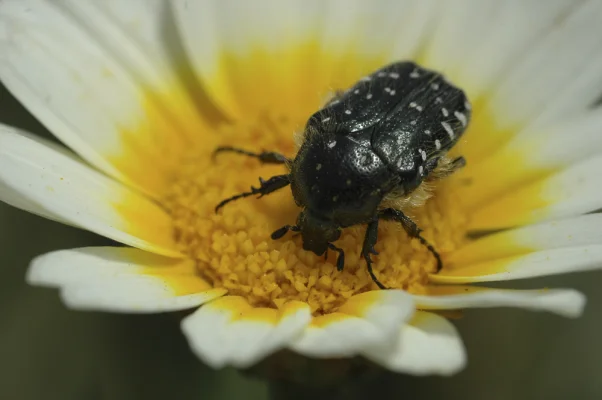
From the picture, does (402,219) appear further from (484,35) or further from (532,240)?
(484,35)

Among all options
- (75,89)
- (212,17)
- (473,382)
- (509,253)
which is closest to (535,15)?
(509,253)

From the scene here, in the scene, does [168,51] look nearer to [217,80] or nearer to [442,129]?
[217,80]

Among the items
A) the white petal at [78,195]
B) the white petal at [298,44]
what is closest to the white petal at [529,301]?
the white petal at [78,195]

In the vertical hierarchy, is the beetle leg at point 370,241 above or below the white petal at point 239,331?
above

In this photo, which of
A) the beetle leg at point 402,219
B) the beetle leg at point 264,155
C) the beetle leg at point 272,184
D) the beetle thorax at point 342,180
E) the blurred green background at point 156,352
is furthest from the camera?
the blurred green background at point 156,352

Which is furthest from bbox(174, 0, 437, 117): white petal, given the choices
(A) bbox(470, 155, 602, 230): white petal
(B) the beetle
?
(A) bbox(470, 155, 602, 230): white petal

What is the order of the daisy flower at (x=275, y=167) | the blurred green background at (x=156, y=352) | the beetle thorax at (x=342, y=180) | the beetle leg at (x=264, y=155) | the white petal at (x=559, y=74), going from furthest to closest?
the blurred green background at (x=156, y=352) → the white petal at (x=559, y=74) → the beetle leg at (x=264, y=155) → the beetle thorax at (x=342, y=180) → the daisy flower at (x=275, y=167)

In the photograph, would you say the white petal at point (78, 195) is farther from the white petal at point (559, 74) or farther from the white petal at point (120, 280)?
the white petal at point (559, 74)
